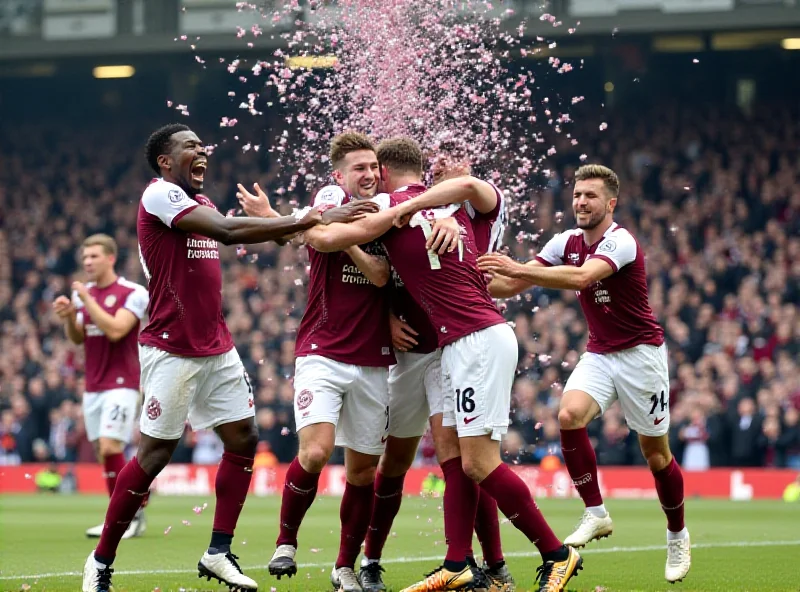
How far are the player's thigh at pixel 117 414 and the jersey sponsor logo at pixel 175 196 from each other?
16.2 ft

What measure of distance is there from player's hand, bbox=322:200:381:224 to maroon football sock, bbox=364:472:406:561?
1.75m

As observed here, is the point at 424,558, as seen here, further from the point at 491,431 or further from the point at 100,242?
the point at 100,242

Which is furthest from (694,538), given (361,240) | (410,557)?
(361,240)

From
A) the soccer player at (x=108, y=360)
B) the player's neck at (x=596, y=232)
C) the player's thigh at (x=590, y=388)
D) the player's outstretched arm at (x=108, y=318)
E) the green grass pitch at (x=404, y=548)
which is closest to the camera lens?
the green grass pitch at (x=404, y=548)

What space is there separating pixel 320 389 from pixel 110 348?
514 cm

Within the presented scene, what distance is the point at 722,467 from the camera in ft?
62.2

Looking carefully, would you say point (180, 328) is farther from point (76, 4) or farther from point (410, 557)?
point (76, 4)

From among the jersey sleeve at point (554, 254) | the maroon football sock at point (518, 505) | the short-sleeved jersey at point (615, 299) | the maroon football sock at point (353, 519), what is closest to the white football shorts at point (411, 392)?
the maroon football sock at point (353, 519)

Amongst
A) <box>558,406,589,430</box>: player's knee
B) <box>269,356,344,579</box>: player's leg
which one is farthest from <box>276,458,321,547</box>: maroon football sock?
<box>558,406,589,430</box>: player's knee

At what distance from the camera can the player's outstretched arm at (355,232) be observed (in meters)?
7.46

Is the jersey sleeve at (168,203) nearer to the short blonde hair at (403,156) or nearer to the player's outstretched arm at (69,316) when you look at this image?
the short blonde hair at (403,156)

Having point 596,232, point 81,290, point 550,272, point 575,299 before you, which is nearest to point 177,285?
point 550,272

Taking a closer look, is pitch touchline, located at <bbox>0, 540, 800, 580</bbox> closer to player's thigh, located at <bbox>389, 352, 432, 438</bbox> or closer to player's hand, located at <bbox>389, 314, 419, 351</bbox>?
player's thigh, located at <bbox>389, 352, 432, 438</bbox>

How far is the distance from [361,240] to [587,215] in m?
2.10
